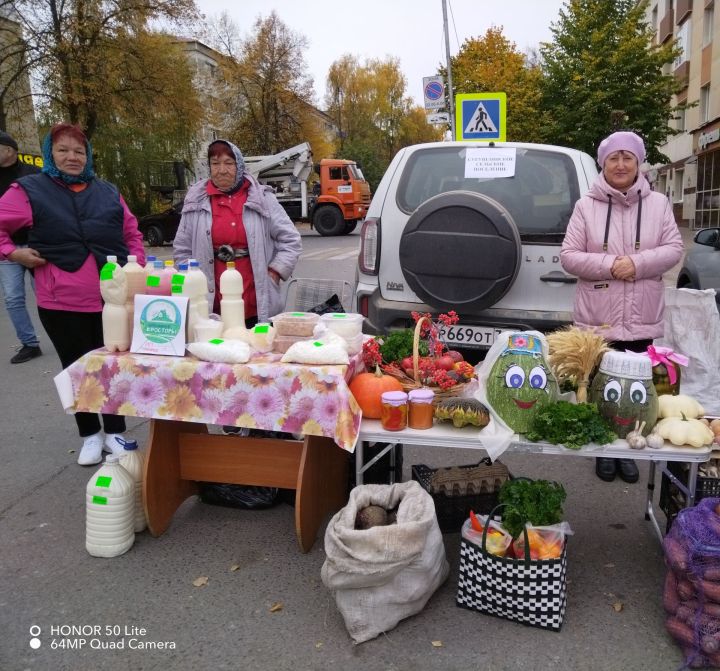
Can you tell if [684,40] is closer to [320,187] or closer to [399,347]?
[320,187]

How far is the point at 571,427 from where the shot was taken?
2.48 metres

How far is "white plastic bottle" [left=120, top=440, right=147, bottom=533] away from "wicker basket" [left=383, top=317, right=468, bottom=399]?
138cm

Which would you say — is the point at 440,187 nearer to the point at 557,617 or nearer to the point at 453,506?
the point at 453,506

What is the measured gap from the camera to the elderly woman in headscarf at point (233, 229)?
12.4 feet

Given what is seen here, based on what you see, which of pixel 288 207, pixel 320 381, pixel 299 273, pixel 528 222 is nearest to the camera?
pixel 320 381

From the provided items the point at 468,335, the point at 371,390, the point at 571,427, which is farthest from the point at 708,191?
the point at 371,390

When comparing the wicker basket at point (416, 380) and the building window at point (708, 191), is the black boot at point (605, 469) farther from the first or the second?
the building window at point (708, 191)

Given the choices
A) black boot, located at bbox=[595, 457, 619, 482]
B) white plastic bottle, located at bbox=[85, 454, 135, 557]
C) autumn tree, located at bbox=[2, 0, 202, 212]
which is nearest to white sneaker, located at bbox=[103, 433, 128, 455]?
white plastic bottle, located at bbox=[85, 454, 135, 557]

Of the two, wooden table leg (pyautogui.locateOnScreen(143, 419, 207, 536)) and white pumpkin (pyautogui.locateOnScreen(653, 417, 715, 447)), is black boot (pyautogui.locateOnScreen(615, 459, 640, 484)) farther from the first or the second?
wooden table leg (pyautogui.locateOnScreen(143, 419, 207, 536))

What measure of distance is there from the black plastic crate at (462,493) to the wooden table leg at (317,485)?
51cm

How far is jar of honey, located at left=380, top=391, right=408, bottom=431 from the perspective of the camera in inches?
105

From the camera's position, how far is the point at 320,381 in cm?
271

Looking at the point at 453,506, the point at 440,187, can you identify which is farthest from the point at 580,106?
the point at 453,506

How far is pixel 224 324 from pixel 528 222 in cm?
228
